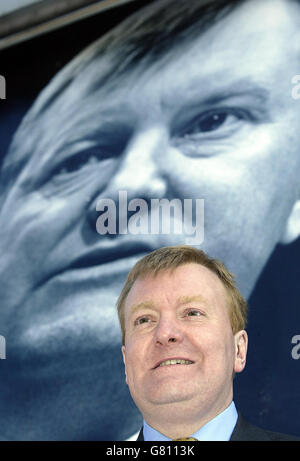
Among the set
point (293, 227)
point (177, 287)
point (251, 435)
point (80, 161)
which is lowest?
point (251, 435)

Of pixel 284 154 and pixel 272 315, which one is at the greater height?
pixel 284 154

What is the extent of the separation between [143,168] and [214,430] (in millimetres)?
1034

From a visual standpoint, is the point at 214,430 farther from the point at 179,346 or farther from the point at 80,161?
the point at 80,161

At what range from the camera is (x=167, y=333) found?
0.91 metres

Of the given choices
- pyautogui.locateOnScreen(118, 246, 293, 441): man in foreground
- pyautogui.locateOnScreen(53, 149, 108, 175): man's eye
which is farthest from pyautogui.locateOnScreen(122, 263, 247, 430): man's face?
pyautogui.locateOnScreen(53, 149, 108, 175): man's eye

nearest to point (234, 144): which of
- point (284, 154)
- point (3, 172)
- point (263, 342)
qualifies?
point (284, 154)

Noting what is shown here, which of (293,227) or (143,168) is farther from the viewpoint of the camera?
(143,168)

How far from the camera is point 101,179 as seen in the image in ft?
6.17

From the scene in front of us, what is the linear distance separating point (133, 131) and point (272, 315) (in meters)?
0.72

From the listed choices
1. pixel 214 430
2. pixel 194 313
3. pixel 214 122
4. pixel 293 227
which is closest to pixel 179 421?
pixel 214 430

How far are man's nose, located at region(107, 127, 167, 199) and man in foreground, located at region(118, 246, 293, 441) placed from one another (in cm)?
78

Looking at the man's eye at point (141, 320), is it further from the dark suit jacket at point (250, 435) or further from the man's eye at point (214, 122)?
the man's eye at point (214, 122)

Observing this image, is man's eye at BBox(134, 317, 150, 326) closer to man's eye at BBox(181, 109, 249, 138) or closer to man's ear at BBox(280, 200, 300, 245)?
man's ear at BBox(280, 200, 300, 245)

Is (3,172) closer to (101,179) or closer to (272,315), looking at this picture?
(101,179)
